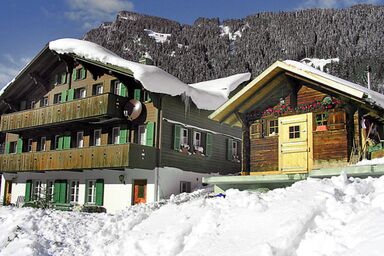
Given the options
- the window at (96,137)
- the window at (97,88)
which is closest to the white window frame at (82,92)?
the window at (97,88)

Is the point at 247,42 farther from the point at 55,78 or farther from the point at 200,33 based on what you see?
the point at 55,78

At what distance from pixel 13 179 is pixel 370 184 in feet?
85.1

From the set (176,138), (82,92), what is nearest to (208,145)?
(176,138)

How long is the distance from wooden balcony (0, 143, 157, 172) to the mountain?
67955mm

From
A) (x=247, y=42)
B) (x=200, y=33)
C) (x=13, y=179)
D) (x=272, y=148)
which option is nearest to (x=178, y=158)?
(x=272, y=148)

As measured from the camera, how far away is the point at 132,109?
77.5ft

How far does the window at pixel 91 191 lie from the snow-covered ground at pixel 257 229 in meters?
11.5

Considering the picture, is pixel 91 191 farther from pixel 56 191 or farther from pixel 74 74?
pixel 74 74

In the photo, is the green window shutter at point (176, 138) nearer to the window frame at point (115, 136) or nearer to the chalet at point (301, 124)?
the window frame at point (115, 136)

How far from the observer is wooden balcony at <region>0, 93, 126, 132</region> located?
75.7ft

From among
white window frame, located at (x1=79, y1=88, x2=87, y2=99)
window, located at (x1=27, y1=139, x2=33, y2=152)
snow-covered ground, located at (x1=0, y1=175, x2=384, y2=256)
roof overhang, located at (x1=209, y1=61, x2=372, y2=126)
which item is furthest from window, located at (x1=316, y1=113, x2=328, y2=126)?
window, located at (x1=27, y1=139, x2=33, y2=152)

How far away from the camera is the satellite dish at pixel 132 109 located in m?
23.4

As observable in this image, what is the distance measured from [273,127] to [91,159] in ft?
34.4

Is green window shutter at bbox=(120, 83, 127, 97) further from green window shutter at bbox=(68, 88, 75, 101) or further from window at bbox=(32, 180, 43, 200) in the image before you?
window at bbox=(32, 180, 43, 200)
